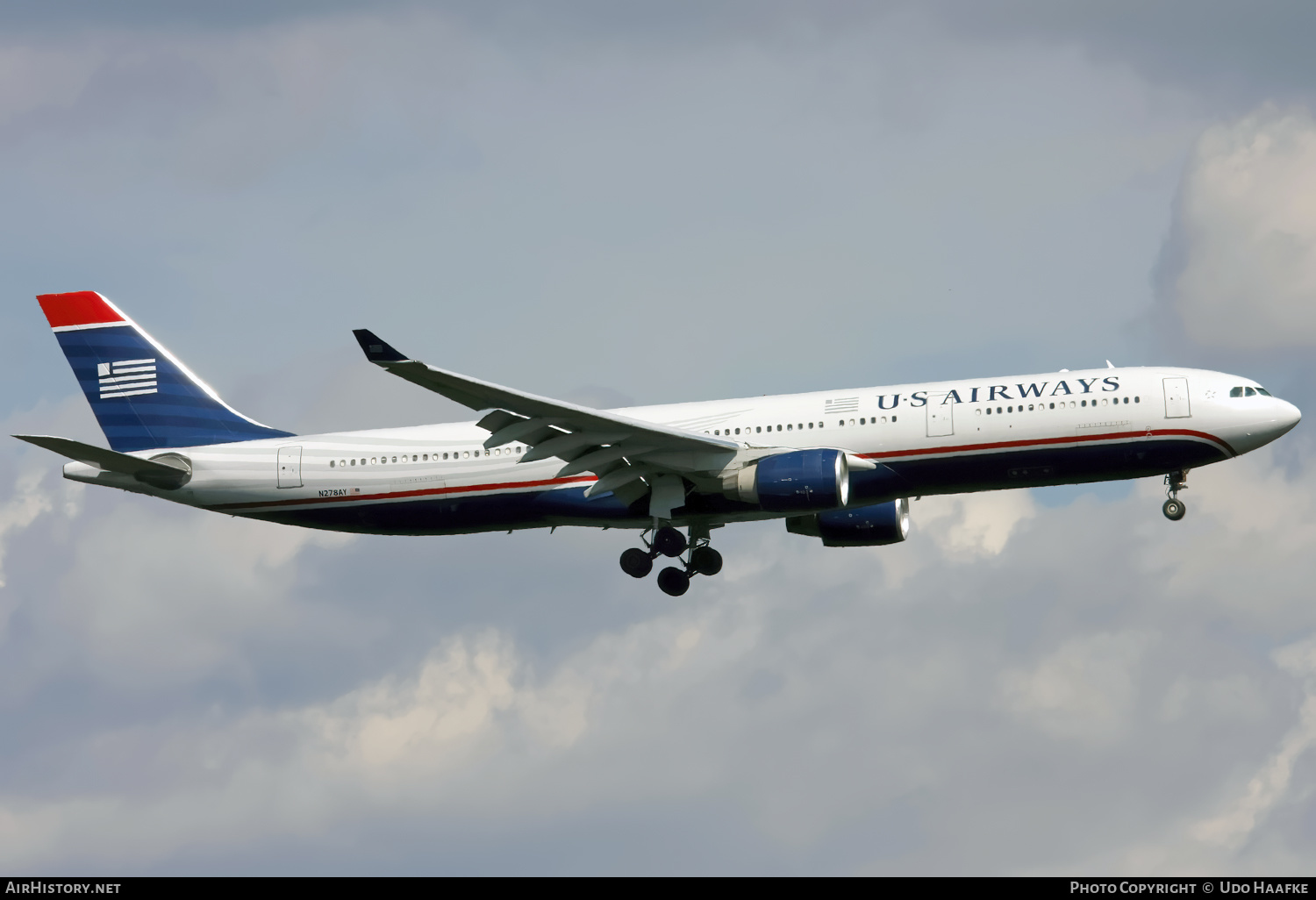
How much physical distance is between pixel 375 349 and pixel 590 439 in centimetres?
747

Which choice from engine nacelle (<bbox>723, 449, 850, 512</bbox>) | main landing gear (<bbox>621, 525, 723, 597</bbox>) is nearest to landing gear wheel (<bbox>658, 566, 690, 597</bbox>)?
main landing gear (<bbox>621, 525, 723, 597</bbox>)

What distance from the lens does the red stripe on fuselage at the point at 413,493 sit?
46750 mm

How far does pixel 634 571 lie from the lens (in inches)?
1861

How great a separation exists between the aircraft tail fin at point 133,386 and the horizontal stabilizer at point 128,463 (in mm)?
1728

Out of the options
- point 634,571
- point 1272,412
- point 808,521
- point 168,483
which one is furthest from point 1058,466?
point 168,483

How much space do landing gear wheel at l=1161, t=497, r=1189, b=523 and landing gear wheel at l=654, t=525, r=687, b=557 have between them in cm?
1297

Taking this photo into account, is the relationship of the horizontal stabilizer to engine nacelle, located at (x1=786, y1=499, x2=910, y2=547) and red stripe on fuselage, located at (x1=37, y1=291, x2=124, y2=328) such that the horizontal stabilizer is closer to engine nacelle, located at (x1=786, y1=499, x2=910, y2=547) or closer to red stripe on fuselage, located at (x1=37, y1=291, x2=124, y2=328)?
red stripe on fuselage, located at (x1=37, y1=291, x2=124, y2=328)

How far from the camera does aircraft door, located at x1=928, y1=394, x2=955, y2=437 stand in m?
43.6

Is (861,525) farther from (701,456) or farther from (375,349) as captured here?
(375,349)

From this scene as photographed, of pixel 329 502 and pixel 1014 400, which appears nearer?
pixel 1014 400

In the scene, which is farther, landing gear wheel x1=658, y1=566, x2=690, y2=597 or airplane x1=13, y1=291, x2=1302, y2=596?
landing gear wheel x1=658, y1=566, x2=690, y2=597

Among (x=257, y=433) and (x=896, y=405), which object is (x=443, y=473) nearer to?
(x=257, y=433)

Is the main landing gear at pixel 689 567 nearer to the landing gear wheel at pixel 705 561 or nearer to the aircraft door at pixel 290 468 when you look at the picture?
the landing gear wheel at pixel 705 561
